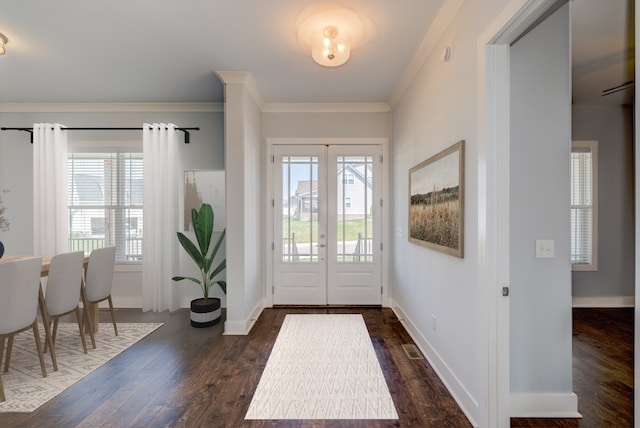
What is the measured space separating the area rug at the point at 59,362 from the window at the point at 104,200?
119 centimetres

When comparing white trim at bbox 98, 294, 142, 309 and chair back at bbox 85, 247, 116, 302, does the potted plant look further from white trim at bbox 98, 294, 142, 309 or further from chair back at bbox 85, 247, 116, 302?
white trim at bbox 98, 294, 142, 309

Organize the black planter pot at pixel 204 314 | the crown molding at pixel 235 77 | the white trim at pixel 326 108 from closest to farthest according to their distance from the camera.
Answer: the crown molding at pixel 235 77
the black planter pot at pixel 204 314
the white trim at pixel 326 108

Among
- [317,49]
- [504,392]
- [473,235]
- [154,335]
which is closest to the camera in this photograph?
[504,392]

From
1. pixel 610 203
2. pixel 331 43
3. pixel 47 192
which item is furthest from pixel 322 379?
pixel 610 203

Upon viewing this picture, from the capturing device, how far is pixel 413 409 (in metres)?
1.94

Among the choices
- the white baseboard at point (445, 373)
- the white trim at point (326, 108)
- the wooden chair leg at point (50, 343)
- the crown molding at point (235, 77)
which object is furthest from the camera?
the white trim at point (326, 108)

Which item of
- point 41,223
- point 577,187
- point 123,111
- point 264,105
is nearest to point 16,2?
point 123,111

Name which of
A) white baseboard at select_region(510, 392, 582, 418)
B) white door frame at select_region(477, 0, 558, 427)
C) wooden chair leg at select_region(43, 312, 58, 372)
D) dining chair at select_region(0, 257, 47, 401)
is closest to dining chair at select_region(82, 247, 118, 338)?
wooden chair leg at select_region(43, 312, 58, 372)

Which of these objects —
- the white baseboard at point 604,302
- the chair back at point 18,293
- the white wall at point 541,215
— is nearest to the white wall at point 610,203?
the white baseboard at point 604,302

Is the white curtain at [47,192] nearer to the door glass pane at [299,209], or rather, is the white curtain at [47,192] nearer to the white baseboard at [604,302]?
the door glass pane at [299,209]

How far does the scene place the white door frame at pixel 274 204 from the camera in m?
4.09

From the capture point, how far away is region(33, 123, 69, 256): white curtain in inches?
155

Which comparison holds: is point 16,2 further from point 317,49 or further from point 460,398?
point 460,398

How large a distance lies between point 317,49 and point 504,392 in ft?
8.68
